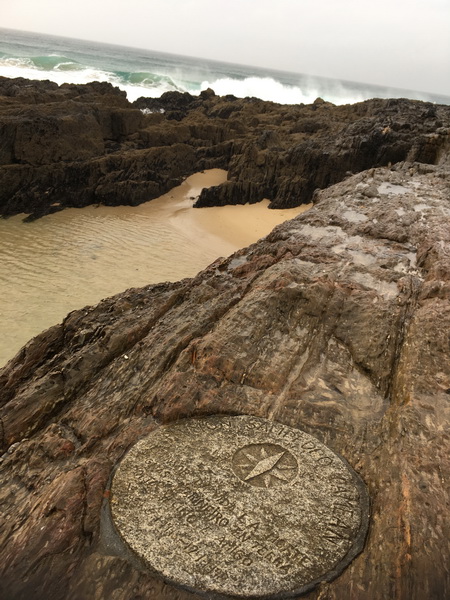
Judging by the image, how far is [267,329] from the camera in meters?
4.18

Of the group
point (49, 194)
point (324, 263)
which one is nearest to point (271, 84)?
point (49, 194)

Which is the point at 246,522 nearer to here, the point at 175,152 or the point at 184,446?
the point at 184,446

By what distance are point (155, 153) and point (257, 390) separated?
1378 cm

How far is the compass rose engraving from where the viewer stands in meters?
2.97

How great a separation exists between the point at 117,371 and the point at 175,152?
551 inches

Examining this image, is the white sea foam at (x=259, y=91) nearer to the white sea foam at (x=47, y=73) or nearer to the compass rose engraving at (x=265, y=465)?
the white sea foam at (x=47, y=73)

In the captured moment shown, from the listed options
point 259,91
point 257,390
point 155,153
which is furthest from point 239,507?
point 259,91

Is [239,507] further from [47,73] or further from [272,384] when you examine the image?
[47,73]

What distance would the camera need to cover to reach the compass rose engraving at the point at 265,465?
297 centimetres

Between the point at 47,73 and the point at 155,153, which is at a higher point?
the point at 155,153

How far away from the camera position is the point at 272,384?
371 centimetres

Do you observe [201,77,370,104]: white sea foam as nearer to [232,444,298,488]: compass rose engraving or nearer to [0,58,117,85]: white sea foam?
[0,58,117,85]: white sea foam

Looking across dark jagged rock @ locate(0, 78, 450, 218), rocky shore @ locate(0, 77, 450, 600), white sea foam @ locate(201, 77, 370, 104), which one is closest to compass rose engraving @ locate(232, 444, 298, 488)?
A: rocky shore @ locate(0, 77, 450, 600)

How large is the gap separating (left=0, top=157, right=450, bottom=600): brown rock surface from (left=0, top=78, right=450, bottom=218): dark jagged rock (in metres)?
8.97
